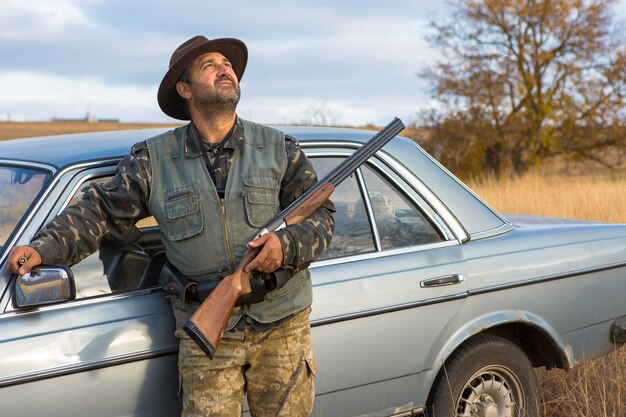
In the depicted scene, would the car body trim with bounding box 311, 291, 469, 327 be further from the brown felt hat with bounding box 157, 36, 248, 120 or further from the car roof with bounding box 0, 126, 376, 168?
the brown felt hat with bounding box 157, 36, 248, 120

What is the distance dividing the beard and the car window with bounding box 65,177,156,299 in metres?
0.45

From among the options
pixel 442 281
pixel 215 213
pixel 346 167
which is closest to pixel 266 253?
pixel 215 213

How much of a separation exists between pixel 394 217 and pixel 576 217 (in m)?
8.41

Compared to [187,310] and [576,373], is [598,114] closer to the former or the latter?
[576,373]

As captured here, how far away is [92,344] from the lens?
9.86 feet

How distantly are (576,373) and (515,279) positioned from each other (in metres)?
1.31

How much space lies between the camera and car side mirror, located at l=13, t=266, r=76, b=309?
9.36ft

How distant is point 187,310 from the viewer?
10.2ft

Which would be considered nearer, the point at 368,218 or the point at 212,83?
the point at 212,83

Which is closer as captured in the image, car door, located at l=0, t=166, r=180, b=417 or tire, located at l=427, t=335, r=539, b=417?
car door, located at l=0, t=166, r=180, b=417

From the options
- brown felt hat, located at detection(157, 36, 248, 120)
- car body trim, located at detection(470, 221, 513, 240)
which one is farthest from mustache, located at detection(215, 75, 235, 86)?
car body trim, located at detection(470, 221, 513, 240)

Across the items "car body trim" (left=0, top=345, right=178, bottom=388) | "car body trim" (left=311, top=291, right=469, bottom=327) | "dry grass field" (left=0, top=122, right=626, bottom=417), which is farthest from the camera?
"dry grass field" (left=0, top=122, right=626, bottom=417)

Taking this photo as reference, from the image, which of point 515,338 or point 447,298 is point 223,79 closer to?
point 447,298

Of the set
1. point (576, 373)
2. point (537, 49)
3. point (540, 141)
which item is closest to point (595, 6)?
point (537, 49)
